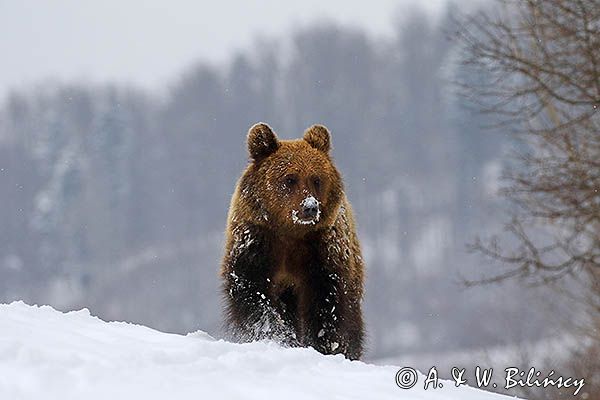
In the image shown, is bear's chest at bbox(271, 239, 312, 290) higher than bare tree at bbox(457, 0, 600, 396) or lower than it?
lower

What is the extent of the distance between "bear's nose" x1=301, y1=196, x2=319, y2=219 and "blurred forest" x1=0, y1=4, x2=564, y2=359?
41654 millimetres

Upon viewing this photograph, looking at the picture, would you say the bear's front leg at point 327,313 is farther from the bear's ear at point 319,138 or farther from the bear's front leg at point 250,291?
the bear's ear at point 319,138

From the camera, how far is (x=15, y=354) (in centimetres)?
443

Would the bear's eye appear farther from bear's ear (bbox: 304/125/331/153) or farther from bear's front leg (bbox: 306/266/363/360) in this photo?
bear's front leg (bbox: 306/266/363/360)

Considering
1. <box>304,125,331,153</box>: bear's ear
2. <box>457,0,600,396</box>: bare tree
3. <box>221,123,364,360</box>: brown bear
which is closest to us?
<box>221,123,364,360</box>: brown bear

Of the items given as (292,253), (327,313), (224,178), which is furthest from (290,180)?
(224,178)

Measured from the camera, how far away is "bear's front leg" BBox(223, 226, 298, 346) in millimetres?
7242

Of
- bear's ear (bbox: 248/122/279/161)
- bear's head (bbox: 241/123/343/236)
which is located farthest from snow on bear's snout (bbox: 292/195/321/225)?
bear's ear (bbox: 248/122/279/161)

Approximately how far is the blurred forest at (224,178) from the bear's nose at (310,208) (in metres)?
41.7

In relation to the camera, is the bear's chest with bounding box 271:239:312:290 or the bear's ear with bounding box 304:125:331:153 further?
the bear's ear with bounding box 304:125:331:153

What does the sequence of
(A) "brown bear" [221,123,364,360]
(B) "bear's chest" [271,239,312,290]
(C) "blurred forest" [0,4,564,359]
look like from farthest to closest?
1. (C) "blurred forest" [0,4,564,359]
2. (B) "bear's chest" [271,239,312,290]
3. (A) "brown bear" [221,123,364,360]

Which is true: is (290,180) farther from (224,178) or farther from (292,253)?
(224,178)

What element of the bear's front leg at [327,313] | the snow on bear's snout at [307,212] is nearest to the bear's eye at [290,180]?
the snow on bear's snout at [307,212]

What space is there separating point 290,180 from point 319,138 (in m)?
0.57
